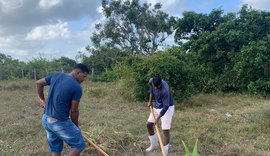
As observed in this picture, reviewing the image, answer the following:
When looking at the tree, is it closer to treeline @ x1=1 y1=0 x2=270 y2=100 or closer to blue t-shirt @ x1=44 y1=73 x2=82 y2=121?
treeline @ x1=1 y1=0 x2=270 y2=100

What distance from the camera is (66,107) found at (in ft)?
12.9

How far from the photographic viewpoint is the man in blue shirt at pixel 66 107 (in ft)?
12.6

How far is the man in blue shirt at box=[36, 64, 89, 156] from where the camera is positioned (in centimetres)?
383

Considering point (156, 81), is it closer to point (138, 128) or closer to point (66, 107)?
point (66, 107)

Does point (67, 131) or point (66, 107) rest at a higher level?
point (66, 107)

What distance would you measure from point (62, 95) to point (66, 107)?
0.18 m

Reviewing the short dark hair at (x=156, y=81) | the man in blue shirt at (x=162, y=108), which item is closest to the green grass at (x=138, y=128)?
the man in blue shirt at (x=162, y=108)

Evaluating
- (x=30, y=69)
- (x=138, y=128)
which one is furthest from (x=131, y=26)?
(x=138, y=128)

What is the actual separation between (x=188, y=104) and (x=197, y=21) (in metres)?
5.53

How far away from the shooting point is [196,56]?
47.1 ft

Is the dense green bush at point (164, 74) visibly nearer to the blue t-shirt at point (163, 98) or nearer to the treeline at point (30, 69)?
the blue t-shirt at point (163, 98)

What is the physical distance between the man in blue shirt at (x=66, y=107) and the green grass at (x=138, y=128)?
132 cm

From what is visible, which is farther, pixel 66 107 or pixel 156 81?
pixel 156 81

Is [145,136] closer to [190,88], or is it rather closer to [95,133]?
[95,133]
